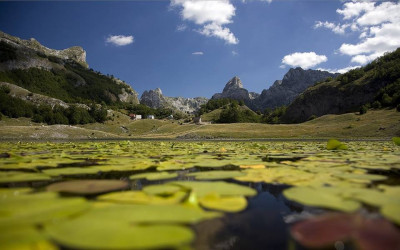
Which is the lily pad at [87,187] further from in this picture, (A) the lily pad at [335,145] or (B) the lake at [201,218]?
(A) the lily pad at [335,145]

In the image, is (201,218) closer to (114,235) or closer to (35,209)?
(114,235)

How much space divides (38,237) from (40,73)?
179227 mm

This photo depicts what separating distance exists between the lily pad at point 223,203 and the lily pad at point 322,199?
0.55m

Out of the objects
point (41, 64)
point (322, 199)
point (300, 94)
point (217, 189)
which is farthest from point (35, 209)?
point (41, 64)

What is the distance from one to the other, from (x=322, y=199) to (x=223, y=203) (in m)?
0.92

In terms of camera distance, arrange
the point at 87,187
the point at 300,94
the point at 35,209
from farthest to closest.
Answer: the point at 300,94 < the point at 87,187 < the point at 35,209

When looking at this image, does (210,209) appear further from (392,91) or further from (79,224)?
(392,91)

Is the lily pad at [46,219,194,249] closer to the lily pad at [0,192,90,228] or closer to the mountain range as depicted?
the lily pad at [0,192,90,228]

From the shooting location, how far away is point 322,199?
6.93 ft

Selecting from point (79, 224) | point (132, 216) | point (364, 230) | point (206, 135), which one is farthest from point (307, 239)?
point (206, 135)

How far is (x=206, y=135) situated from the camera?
1989 inches

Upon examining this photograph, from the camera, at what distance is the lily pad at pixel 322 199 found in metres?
1.90

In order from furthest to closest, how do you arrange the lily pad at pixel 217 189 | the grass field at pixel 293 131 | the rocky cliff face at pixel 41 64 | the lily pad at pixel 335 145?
the rocky cliff face at pixel 41 64
the grass field at pixel 293 131
the lily pad at pixel 335 145
the lily pad at pixel 217 189

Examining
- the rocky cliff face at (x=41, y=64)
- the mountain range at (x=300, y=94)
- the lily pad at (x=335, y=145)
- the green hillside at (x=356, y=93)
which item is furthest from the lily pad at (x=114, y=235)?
the rocky cliff face at (x=41, y=64)
